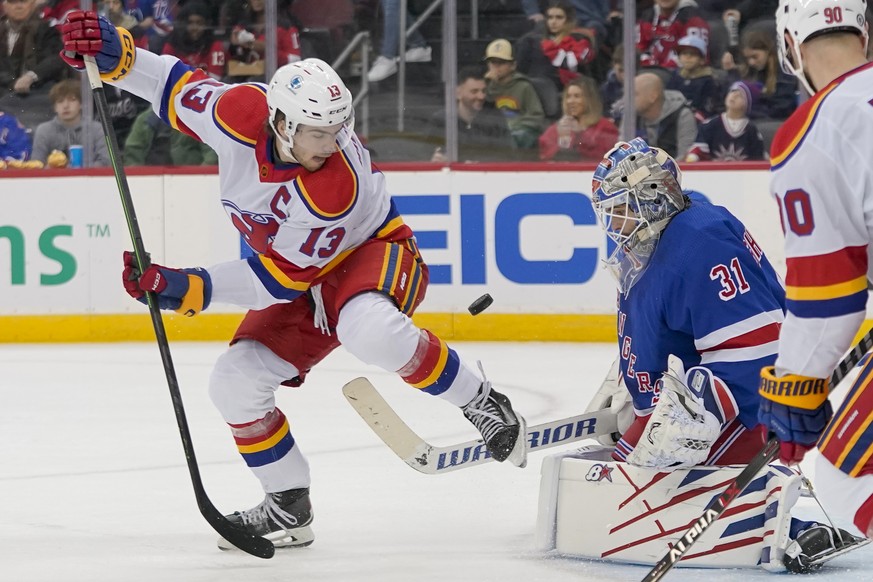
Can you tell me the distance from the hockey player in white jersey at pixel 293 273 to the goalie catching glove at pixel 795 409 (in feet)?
3.24

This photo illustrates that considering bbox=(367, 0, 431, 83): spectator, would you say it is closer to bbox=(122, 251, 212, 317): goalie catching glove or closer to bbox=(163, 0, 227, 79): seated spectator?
bbox=(163, 0, 227, 79): seated spectator

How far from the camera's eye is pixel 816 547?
260 centimetres

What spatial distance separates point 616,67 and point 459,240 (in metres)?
1.06

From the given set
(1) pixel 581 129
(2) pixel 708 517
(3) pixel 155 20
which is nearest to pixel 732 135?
(1) pixel 581 129

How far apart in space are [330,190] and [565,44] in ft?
12.1

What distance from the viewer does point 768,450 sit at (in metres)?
2.22

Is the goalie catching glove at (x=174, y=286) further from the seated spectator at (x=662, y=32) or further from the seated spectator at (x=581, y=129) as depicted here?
the seated spectator at (x=662, y=32)

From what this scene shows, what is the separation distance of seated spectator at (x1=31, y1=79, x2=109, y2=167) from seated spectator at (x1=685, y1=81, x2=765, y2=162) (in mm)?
2730

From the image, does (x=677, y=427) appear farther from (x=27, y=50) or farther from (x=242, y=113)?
(x=27, y=50)

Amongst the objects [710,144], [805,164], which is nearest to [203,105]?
[805,164]

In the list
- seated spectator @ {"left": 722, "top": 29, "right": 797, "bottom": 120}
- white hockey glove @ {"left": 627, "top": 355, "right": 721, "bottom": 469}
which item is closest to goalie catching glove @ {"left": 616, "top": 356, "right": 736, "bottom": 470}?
white hockey glove @ {"left": 627, "top": 355, "right": 721, "bottom": 469}

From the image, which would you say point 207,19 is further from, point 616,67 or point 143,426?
point 143,426

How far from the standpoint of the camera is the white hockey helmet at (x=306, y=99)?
2.71m

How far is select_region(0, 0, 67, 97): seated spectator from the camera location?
6.50 m
